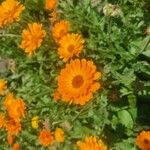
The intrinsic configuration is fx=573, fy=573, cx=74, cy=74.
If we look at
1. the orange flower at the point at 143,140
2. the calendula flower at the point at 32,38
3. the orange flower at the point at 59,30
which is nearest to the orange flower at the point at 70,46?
the orange flower at the point at 59,30

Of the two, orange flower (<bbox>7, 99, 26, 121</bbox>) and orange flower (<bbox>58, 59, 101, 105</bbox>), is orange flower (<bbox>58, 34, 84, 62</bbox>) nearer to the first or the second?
orange flower (<bbox>58, 59, 101, 105</bbox>)

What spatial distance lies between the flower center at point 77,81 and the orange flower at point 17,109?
1.52 ft

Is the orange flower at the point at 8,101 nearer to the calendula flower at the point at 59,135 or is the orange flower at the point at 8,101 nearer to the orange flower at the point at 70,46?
the calendula flower at the point at 59,135

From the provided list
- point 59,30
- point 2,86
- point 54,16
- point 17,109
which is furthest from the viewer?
point 2,86

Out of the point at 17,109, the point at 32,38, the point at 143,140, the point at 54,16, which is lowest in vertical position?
the point at 143,140

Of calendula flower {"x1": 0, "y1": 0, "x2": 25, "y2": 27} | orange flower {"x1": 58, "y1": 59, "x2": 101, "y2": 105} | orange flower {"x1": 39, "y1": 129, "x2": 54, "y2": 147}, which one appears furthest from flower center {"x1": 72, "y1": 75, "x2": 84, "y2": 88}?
calendula flower {"x1": 0, "y1": 0, "x2": 25, "y2": 27}

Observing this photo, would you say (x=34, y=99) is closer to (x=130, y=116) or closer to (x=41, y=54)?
(x=41, y=54)

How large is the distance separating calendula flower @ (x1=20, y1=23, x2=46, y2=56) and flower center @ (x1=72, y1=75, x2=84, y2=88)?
352mm

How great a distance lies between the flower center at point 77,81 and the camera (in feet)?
11.0

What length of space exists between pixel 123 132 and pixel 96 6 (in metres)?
0.95

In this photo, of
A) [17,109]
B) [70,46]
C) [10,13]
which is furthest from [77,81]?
[10,13]

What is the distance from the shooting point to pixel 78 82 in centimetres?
339

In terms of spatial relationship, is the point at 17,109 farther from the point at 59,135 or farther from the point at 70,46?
the point at 70,46

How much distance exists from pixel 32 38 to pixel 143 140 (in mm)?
952
